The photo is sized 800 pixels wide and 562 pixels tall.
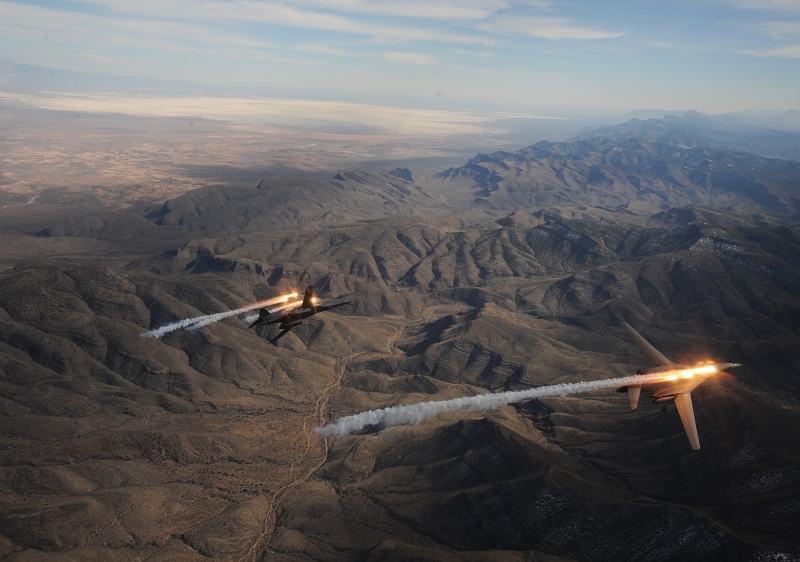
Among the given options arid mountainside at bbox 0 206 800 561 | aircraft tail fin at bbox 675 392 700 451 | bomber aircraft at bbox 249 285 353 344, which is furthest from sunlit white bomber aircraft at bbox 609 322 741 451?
bomber aircraft at bbox 249 285 353 344

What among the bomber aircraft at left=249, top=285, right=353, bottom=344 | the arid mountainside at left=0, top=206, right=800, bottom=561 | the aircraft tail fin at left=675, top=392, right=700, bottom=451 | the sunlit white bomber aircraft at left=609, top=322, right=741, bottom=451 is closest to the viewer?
the aircraft tail fin at left=675, top=392, right=700, bottom=451

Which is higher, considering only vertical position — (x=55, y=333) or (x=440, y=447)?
(x=55, y=333)

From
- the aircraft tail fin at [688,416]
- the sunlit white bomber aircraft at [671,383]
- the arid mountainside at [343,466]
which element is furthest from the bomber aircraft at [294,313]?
the arid mountainside at [343,466]

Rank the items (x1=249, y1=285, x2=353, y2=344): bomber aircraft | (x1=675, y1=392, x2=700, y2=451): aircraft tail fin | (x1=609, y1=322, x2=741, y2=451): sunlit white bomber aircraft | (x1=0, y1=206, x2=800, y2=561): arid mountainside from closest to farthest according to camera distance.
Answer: (x1=675, y1=392, x2=700, y2=451): aircraft tail fin → (x1=609, y1=322, x2=741, y2=451): sunlit white bomber aircraft → (x1=249, y1=285, x2=353, y2=344): bomber aircraft → (x1=0, y1=206, x2=800, y2=561): arid mountainside

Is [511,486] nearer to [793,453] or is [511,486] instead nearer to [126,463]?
[793,453]

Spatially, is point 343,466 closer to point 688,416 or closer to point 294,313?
point 294,313

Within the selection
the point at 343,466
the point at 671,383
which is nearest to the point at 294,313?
the point at 671,383

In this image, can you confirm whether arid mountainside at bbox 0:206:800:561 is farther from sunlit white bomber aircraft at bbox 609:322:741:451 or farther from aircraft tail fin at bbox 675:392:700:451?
aircraft tail fin at bbox 675:392:700:451

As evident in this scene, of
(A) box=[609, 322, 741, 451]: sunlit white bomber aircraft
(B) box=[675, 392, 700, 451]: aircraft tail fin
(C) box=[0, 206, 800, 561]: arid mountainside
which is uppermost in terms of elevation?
(A) box=[609, 322, 741, 451]: sunlit white bomber aircraft

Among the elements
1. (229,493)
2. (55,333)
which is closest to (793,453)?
(229,493)
